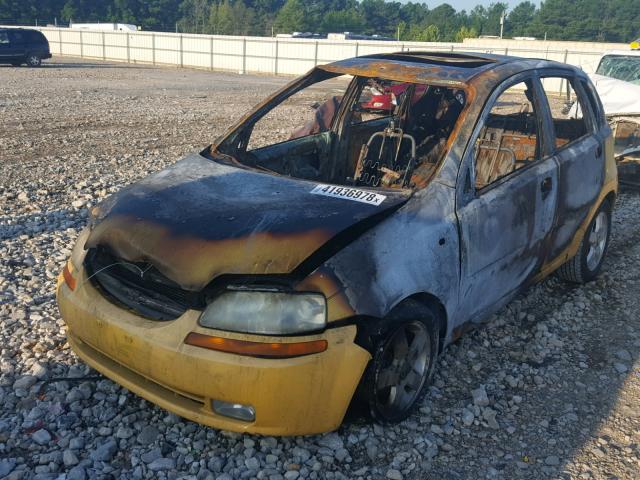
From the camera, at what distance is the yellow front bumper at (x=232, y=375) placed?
2627 mm

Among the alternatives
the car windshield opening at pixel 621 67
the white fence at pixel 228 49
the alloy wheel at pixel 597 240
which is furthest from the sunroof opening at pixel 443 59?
the white fence at pixel 228 49

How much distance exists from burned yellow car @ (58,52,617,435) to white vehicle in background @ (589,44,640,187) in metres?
4.89

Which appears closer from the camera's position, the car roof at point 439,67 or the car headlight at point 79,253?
the car headlight at point 79,253

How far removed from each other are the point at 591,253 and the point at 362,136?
2078 mm

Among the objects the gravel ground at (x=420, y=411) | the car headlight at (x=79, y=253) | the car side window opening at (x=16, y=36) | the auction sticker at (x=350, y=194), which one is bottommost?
the gravel ground at (x=420, y=411)

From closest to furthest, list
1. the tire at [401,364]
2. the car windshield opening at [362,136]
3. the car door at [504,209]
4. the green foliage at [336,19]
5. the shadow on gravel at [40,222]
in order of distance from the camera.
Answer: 1. the tire at [401,364]
2. the car door at [504,209]
3. the car windshield opening at [362,136]
4. the shadow on gravel at [40,222]
5. the green foliage at [336,19]

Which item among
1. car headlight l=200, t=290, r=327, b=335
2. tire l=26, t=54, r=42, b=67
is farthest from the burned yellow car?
tire l=26, t=54, r=42, b=67

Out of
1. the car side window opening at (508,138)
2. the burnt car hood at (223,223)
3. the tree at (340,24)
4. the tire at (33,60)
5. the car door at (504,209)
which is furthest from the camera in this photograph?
the tree at (340,24)

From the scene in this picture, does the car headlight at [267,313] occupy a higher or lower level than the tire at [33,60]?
higher

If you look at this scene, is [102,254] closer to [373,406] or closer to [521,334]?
[373,406]

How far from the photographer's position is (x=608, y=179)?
4.99m

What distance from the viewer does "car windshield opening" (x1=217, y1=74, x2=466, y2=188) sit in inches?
166

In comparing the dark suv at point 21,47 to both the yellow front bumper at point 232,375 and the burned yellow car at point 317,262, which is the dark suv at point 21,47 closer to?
the burned yellow car at point 317,262

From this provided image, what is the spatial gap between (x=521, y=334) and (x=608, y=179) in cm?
157
